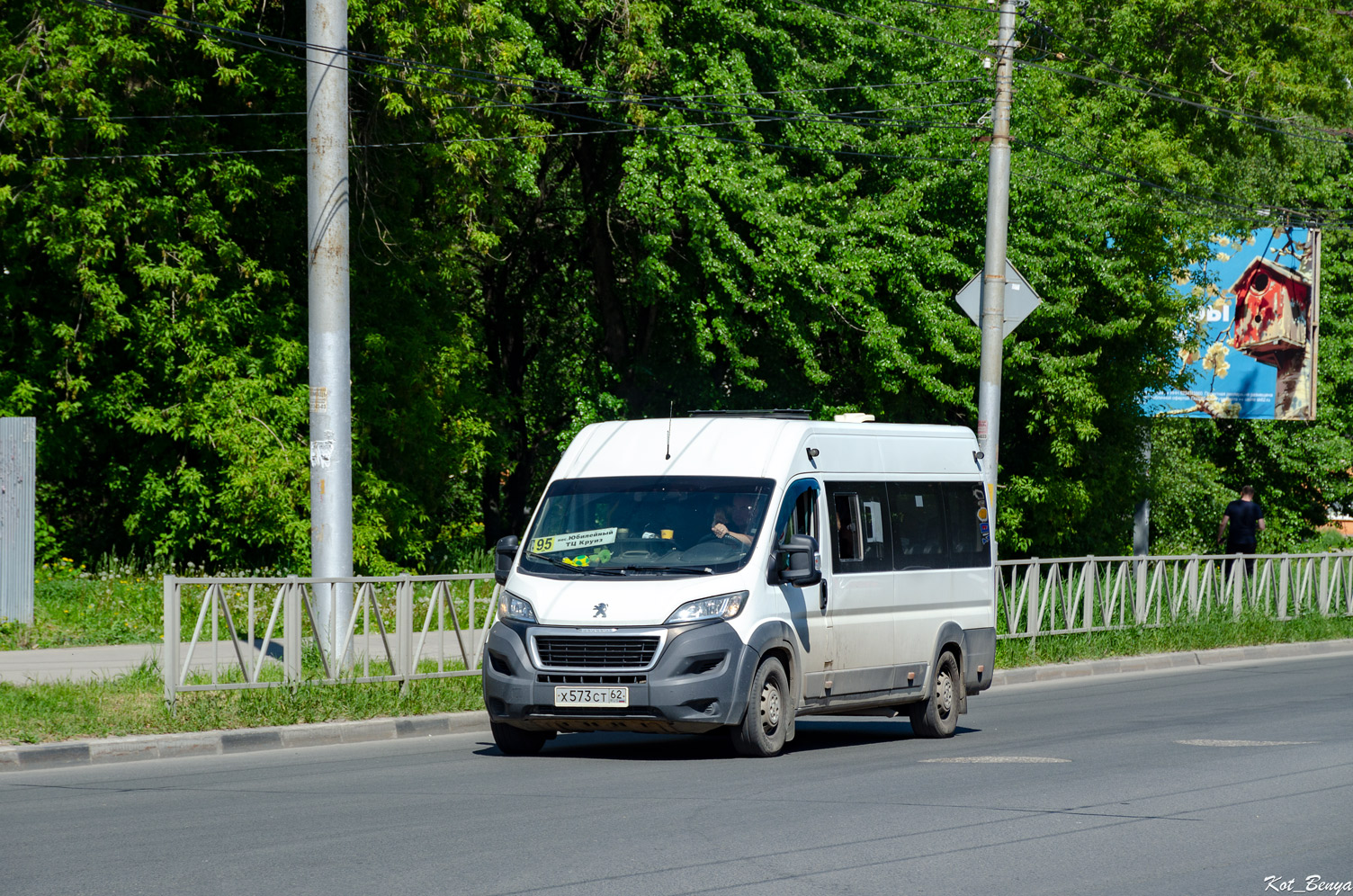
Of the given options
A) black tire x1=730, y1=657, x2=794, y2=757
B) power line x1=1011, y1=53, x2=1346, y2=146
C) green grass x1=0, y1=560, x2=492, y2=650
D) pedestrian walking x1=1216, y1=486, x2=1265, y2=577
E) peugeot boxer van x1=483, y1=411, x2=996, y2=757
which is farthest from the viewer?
power line x1=1011, y1=53, x2=1346, y2=146

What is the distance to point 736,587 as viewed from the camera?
10992 millimetres

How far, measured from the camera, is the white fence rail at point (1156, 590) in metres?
19.7

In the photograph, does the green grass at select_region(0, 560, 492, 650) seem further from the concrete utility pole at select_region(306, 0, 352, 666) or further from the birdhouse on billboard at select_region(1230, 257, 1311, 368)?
the birdhouse on billboard at select_region(1230, 257, 1311, 368)

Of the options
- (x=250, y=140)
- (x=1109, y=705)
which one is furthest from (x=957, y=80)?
(x=1109, y=705)

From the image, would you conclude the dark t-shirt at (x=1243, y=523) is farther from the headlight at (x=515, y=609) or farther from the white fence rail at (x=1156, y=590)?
the headlight at (x=515, y=609)

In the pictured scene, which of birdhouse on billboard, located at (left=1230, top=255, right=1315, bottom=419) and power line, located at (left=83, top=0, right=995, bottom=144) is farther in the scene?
birdhouse on billboard, located at (left=1230, top=255, right=1315, bottom=419)

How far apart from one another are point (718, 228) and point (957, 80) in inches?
212

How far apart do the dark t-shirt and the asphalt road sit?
13.9m

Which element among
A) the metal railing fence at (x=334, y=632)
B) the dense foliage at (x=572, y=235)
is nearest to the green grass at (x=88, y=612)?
the dense foliage at (x=572, y=235)

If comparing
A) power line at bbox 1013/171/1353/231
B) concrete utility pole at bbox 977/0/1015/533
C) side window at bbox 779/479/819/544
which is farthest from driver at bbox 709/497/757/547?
power line at bbox 1013/171/1353/231

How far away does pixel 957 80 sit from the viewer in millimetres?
26016

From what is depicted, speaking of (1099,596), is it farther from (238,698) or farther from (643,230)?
(238,698)

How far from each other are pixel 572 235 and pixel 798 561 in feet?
68.7

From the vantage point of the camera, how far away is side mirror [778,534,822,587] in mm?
11211
